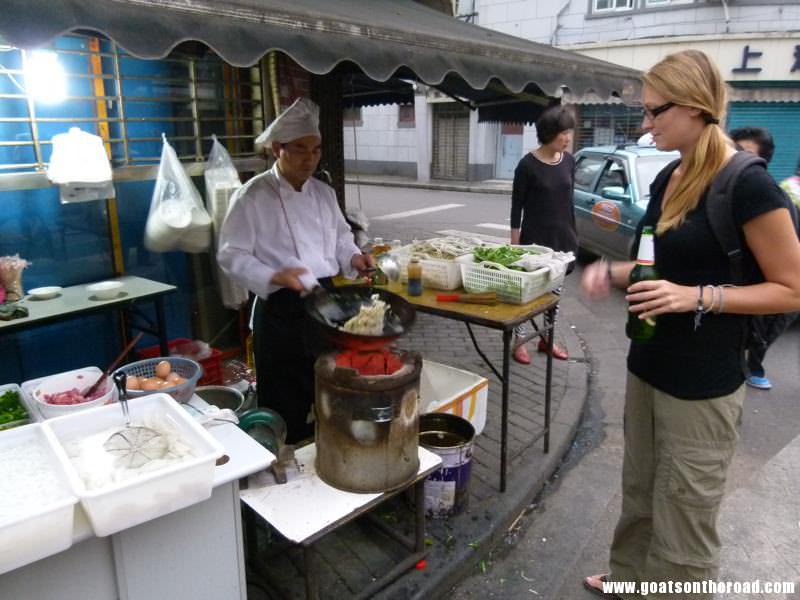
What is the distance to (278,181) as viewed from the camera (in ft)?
10.8

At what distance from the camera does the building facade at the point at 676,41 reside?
14.8 m

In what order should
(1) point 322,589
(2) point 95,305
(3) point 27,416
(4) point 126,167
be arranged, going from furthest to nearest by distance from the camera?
(4) point 126,167, (2) point 95,305, (1) point 322,589, (3) point 27,416

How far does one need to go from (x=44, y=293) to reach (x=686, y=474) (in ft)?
13.1

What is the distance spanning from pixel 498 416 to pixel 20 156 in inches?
154

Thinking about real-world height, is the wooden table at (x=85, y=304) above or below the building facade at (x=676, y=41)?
below

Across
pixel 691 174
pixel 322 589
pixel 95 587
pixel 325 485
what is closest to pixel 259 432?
pixel 325 485

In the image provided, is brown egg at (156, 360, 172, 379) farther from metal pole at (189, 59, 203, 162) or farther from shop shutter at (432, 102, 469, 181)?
shop shutter at (432, 102, 469, 181)

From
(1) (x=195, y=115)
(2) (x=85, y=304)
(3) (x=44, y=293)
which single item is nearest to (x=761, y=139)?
(1) (x=195, y=115)

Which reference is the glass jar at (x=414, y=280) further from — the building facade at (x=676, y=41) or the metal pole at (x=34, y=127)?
the building facade at (x=676, y=41)

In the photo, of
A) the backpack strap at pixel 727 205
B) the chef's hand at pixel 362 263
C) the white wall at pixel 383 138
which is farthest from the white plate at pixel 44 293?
the white wall at pixel 383 138

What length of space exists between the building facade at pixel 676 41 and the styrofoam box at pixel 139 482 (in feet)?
34.3

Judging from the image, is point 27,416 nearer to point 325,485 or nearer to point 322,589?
point 325,485

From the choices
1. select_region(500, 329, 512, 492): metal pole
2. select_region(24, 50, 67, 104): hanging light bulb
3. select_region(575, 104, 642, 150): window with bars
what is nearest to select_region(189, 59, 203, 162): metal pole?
select_region(24, 50, 67, 104): hanging light bulb

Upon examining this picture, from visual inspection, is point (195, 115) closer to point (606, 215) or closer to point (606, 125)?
point (606, 215)
